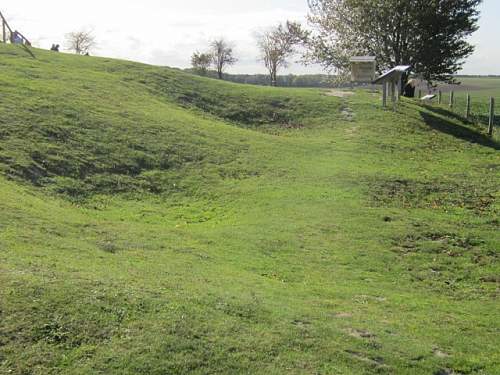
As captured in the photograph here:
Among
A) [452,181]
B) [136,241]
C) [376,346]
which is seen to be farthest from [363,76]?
[376,346]

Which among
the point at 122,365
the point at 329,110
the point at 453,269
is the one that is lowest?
the point at 453,269

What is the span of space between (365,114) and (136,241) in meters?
19.7

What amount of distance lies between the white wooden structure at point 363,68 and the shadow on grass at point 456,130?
349cm

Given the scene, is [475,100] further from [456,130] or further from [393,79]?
[456,130]

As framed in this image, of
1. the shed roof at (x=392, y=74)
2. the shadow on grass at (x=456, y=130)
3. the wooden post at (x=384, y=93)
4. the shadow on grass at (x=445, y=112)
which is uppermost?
the shed roof at (x=392, y=74)

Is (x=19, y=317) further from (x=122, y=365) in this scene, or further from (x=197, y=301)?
(x=197, y=301)

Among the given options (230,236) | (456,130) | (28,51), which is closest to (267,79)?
(28,51)

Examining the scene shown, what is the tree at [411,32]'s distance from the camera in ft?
119

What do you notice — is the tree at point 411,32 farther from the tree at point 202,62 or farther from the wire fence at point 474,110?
the tree at point 202,62

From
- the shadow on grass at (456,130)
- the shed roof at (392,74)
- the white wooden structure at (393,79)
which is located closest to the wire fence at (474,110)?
the shadow on grass at (456,130)

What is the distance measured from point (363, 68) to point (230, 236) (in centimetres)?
2130

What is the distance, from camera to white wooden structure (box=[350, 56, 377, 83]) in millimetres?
31391

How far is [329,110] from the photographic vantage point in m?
29.4

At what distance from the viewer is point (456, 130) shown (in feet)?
92.2
